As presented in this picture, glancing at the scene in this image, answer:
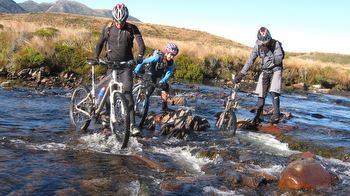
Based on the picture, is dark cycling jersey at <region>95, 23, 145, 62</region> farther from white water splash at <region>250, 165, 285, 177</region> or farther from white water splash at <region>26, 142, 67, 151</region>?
white water splash at <region>250, 165, 285, 177</region>

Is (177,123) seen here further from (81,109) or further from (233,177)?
(233,177)

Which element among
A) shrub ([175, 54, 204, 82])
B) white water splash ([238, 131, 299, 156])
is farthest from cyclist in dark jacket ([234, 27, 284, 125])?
shrub ([175, 54, 204, 82])

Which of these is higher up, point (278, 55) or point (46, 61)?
point (278, 55)

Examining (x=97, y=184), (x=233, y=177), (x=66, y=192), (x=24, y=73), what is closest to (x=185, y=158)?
(x=233, y=177)

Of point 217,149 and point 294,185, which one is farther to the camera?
point 217,149

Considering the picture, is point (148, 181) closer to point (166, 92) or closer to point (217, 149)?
point (217, 149)

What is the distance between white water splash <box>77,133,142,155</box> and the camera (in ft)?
28.2

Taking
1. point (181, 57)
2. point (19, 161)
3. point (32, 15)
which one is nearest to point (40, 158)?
point (19, 161)

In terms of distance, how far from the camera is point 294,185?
279 inches

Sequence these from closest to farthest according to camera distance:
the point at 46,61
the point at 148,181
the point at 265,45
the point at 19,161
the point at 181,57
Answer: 1. the point at 148,181
2. the point at 19,161
3. the point at 265,45
4. the point at 46,61
5. the point at 181,57

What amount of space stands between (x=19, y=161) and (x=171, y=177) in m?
2.62

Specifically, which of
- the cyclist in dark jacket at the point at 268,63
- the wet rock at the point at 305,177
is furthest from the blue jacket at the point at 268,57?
the wet rock at the point at 305,177

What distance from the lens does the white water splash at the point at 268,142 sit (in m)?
10.3

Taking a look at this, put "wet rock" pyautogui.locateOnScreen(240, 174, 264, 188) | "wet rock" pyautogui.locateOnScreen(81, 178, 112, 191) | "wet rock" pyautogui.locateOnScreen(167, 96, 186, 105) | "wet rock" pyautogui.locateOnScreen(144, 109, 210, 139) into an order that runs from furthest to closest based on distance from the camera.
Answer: "wet rock" pyautogui.locateOnScreen(167, 96, 186, 105)
"wet rock" pyautogui.locateOnScreen(144, 109, 210, 139)
"wet rock" pyautogui.locateOnScreen(240, 174, 264, 188)
"wet rock" pyautogui.locateOnScreen(81, 178, 112, 191)
